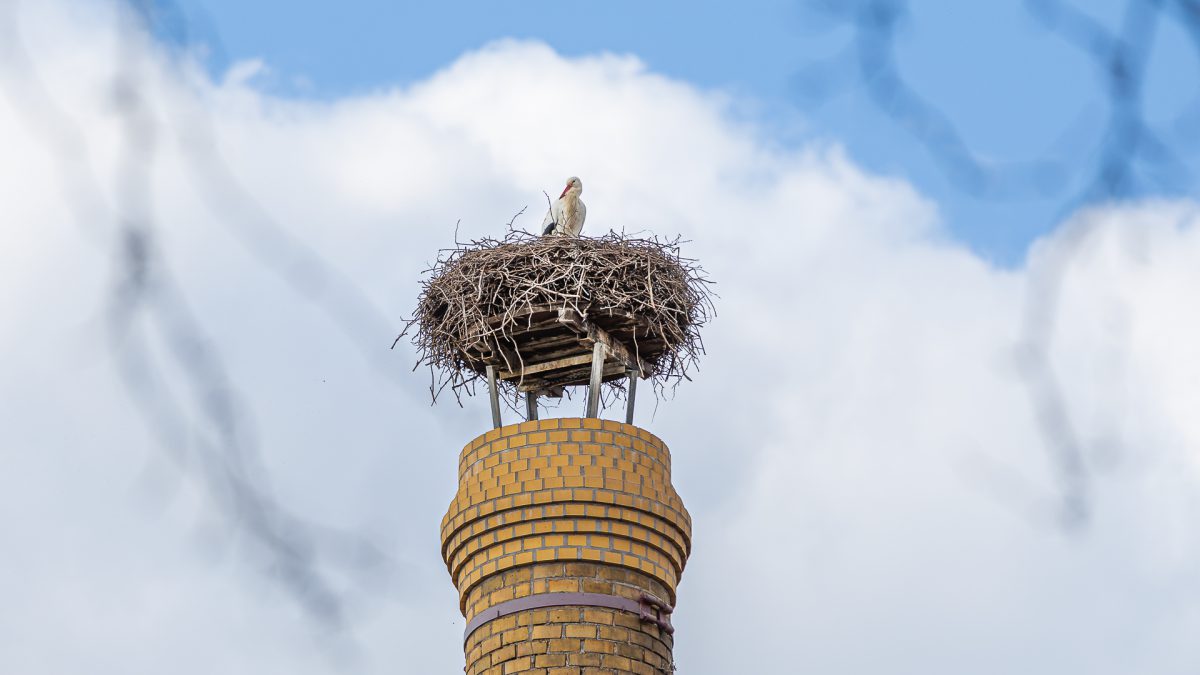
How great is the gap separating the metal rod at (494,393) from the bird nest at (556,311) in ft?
0.27

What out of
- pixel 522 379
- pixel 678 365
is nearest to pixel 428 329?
pixel 522 379

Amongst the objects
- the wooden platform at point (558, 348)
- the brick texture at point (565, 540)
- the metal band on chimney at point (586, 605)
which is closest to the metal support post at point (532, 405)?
the wooden platform at point (558, 348)

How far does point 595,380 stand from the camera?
567 inches

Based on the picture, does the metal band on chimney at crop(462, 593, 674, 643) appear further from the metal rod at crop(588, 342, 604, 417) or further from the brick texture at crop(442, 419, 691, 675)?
the metal rod at crop(588, 342, 604, 417)

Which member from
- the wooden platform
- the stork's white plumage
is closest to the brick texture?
the wooden platform

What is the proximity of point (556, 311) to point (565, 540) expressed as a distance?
1699 millimetres

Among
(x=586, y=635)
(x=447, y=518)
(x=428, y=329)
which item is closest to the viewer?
(x=586, y=635)

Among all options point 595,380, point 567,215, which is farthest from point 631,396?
point 567,215

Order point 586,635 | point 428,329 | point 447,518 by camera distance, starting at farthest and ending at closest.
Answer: point 428,329, point 447,518, point 586,635

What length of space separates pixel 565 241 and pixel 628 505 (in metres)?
2.17

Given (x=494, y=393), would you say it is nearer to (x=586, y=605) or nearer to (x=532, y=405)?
(x=532, y=405)

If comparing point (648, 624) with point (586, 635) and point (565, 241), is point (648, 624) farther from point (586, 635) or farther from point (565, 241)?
point (565, 241)

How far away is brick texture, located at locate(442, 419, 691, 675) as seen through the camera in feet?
43.3

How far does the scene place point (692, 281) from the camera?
15453mm
